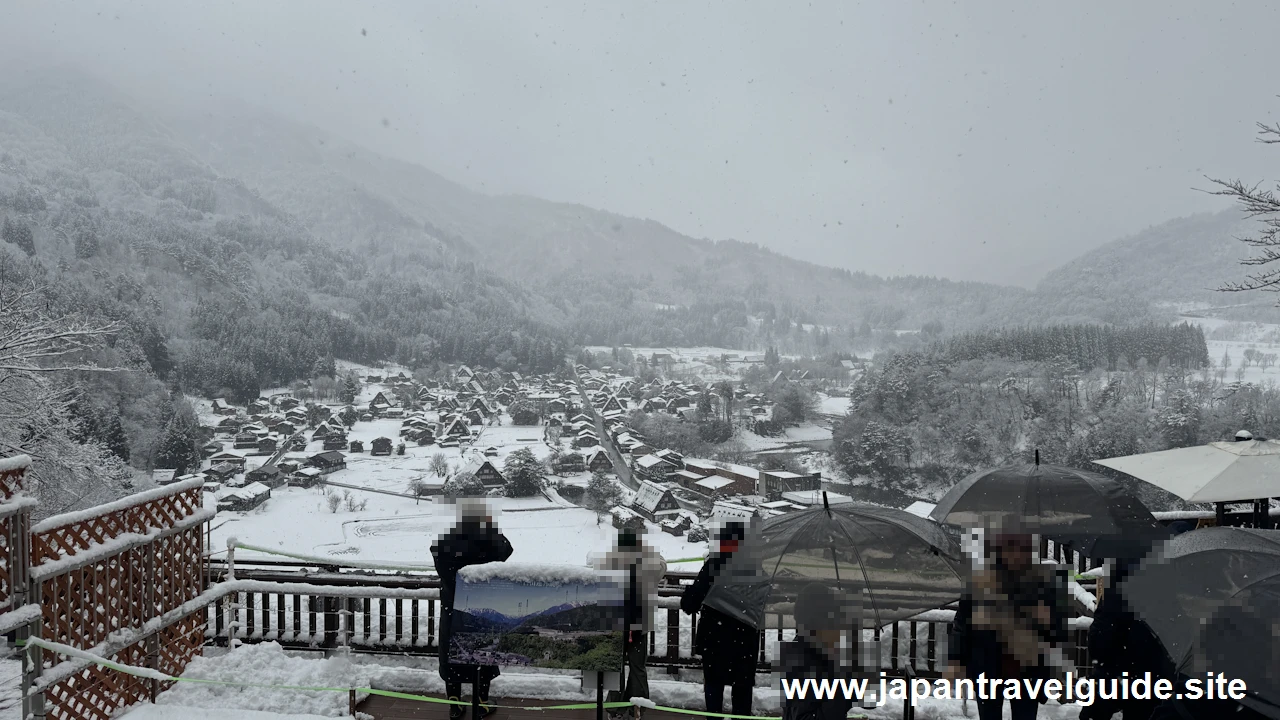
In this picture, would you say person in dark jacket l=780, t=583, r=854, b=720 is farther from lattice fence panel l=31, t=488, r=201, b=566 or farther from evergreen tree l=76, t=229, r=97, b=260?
evergreen tree l=76, t=229, r=97, b=260

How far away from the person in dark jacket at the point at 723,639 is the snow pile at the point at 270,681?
225 cm

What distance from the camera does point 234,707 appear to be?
160 inches

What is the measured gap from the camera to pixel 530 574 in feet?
11.8

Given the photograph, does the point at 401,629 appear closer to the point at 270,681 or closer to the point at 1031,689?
the point at 270,681

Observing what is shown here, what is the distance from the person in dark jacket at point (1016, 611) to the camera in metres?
→ 3.05

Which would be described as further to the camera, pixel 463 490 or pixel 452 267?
pixel 452 267

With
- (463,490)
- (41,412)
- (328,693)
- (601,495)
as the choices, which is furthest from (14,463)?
(601,495)

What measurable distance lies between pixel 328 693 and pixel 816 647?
316 centimetres

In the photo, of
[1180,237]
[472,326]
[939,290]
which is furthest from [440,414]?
[1180,237]

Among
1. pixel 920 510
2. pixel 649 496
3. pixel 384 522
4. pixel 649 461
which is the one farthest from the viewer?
pixel 649 461

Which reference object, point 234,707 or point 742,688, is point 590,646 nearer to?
point 742,688

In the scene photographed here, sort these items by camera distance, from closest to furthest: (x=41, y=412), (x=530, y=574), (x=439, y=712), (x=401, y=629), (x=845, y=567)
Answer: (x=845, y=567), (x=530, y=574), (x=439, y=712), (x=401, y=629), (x=41, y=412)

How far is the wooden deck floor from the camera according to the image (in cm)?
401

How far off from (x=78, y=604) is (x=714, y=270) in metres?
148
